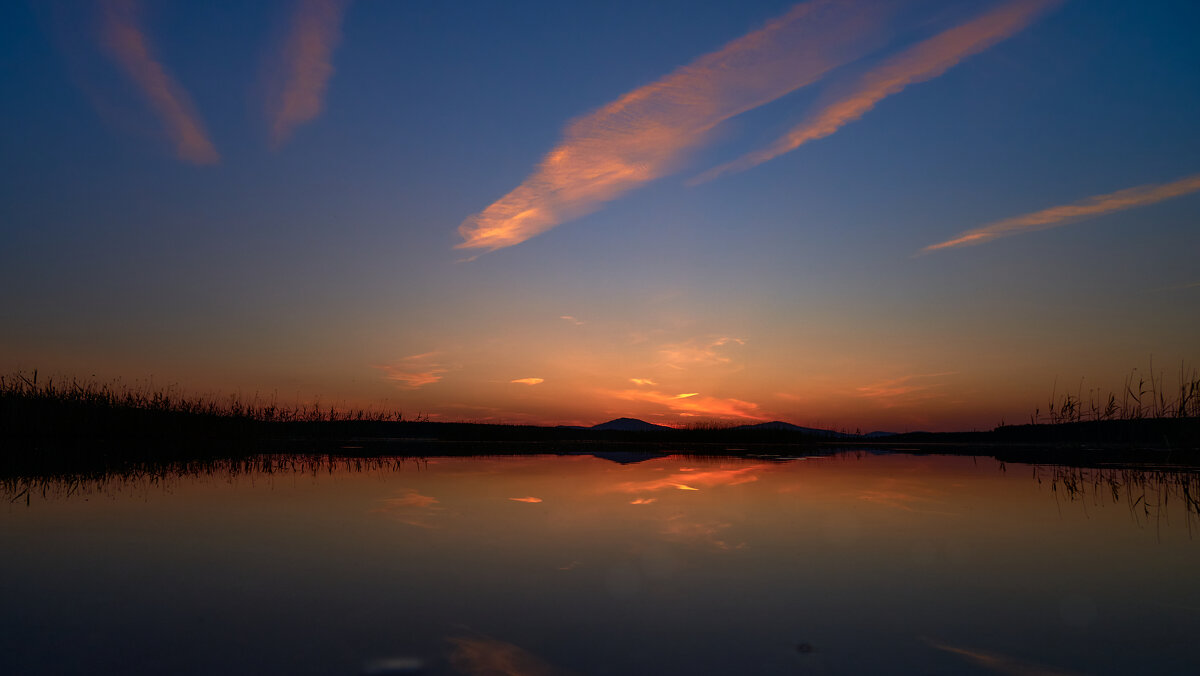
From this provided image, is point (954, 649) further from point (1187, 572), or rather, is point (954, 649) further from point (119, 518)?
point (119, 518)

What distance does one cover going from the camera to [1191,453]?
1772 centimetres

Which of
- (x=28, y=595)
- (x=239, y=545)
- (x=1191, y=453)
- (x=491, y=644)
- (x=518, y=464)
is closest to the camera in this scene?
(x=491, y=644)

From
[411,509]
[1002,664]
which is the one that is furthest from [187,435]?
[1002,664]

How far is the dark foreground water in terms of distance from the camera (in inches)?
120

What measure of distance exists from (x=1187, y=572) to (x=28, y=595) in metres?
8.02

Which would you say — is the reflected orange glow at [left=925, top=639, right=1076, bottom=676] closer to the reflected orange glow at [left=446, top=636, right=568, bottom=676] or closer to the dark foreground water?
the dark foreground water

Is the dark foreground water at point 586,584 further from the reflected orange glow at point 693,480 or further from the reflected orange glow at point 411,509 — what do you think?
the reflected orange glow at point 693,480

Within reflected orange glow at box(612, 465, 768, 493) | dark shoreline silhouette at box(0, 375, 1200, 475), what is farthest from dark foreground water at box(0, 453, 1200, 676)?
dark shoreline silhouette at box(0, 375, 1200, 475)

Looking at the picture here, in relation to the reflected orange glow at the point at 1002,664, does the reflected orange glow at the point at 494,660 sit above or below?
above

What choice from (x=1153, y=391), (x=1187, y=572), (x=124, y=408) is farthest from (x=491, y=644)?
(x=124, y=408)

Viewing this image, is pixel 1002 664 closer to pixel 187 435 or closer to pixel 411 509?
pixel 411 509

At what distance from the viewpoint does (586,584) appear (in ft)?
14.1

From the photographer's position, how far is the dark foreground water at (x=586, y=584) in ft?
10.0

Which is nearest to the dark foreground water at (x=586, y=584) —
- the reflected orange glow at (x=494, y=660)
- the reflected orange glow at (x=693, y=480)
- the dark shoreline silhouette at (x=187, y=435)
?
the reflected orange glow at (x=494, y=660)
